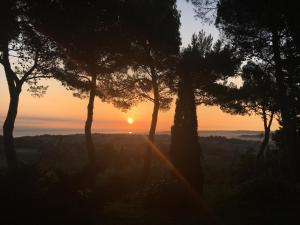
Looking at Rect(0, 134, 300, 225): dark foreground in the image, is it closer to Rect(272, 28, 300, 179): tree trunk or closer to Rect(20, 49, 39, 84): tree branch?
Rect(272, 28, 300, 179): tree trunk

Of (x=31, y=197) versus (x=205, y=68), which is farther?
(x=205, y=68)

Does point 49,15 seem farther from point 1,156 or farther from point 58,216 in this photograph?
point 1,156

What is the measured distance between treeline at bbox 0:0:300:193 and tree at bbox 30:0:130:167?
1.8 inches

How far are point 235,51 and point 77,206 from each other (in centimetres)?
1620

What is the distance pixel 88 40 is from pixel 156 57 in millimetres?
5471

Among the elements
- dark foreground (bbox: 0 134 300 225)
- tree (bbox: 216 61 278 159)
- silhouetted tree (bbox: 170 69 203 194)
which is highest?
tree (bbox: 216 61 278 159)

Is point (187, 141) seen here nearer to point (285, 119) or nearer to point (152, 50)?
Result: point (285, 119)

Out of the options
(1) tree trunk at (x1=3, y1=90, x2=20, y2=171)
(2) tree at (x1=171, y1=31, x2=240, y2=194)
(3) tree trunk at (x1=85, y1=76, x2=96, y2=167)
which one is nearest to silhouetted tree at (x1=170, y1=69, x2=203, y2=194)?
(2) tree at (x1=171, y1=31, x2=240, y2=194)

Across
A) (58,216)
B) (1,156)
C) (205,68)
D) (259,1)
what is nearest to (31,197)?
(58,216)

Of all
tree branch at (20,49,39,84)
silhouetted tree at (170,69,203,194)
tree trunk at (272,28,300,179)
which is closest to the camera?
silhouetted tree at (170,69,203,194)

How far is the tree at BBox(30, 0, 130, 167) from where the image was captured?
699 inches

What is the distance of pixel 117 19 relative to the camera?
20969mm

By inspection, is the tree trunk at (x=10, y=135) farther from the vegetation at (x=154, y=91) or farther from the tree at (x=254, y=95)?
the tree at (x=254, y=95)

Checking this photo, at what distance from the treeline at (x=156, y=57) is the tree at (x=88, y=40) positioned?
0.15ft
